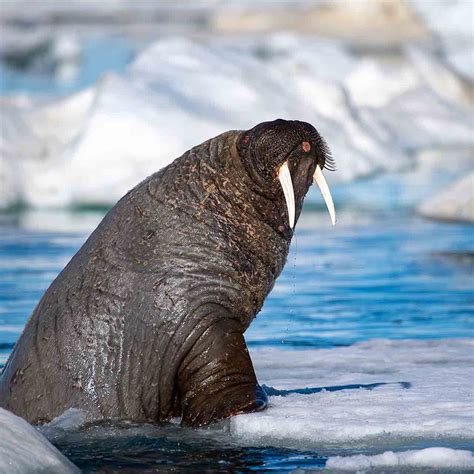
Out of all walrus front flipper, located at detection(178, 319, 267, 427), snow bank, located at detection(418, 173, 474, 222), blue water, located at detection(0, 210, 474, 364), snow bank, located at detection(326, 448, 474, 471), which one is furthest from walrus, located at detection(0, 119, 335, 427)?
snow bank, located at detection(418, 173, 474, 222)

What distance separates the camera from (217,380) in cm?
530

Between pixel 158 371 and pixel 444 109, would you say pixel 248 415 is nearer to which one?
pixel 158 371

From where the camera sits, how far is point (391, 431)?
4953 millimetres

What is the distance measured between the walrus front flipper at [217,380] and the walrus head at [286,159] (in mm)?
569

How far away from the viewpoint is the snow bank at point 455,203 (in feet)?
42.9

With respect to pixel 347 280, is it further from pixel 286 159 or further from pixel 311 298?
pixel 286 159

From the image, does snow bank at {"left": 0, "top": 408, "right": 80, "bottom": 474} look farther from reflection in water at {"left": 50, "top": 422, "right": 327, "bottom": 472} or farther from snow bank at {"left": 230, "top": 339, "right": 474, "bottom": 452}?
snow bank at {"left": 230, "top": 339, "right": 474, "bottom": 452}

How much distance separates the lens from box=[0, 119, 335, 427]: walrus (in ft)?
17.5

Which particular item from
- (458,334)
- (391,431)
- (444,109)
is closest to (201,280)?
(391,431)

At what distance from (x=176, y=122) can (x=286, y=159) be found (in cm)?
910

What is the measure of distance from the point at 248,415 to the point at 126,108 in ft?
32.1

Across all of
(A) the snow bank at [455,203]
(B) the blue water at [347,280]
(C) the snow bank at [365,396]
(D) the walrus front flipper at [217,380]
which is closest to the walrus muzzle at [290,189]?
(D) the walrus front flipper at [217,380]

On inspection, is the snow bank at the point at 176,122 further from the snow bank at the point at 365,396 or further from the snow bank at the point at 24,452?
the snow bank at the point at 24,452

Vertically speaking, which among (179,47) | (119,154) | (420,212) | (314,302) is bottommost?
(314,302)
